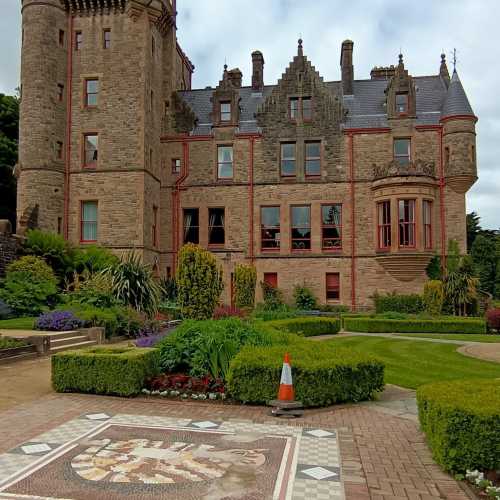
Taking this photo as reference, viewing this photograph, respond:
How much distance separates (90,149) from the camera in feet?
95.8

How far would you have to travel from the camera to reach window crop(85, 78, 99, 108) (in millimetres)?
29297

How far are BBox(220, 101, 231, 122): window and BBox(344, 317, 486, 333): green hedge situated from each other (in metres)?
16.0

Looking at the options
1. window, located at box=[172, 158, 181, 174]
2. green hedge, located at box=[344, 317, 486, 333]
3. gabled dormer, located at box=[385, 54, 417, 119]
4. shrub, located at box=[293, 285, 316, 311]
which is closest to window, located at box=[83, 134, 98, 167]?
window, located at box=[172, 158, 181, 174]

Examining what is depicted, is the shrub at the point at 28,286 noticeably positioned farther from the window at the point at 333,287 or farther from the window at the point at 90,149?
the window at the point at 333,287

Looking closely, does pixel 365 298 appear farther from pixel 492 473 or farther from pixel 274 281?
pixel 492 473

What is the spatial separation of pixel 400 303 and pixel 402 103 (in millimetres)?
11927

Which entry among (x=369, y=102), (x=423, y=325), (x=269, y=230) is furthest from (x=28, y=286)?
(x=369, y=102)

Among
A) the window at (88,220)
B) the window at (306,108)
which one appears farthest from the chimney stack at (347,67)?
the window at (88,220)

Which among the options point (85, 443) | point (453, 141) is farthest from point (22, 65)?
point (85, 443)

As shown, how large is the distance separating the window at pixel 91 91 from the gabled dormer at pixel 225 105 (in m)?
7.08

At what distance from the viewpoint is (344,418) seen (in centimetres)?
814

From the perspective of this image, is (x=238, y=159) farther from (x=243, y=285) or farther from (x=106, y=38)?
(x=106, y=38)

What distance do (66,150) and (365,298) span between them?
19.0 m

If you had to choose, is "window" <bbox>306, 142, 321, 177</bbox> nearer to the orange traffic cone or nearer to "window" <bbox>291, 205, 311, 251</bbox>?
"window" <bbox>291, 205, 311, 251</bbox>
